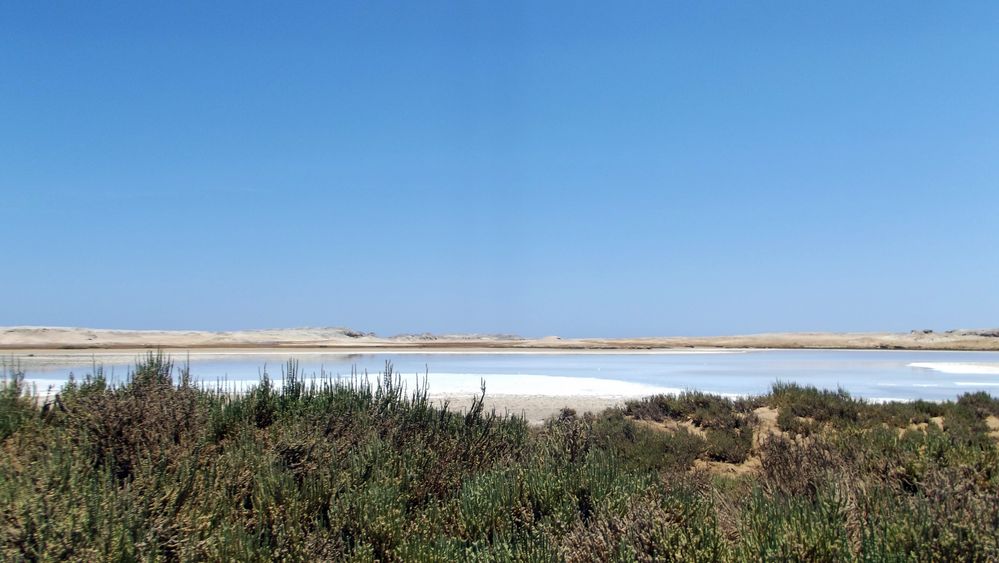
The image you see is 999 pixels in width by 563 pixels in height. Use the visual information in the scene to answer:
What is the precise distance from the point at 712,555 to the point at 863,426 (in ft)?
29.3

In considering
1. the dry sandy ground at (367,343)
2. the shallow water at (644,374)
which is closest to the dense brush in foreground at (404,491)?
the shallow water at (644,374)

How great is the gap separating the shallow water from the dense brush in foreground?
22.7 ft

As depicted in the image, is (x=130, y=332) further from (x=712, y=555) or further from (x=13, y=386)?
(x=712, y=555)

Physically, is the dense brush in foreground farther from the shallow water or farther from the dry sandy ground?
the dry sandy ground

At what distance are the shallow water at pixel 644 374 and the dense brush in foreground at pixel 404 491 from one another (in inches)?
273

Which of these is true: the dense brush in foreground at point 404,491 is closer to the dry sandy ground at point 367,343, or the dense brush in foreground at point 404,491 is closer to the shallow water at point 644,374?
the shallow water at point 644,374

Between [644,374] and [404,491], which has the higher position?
[404,491]

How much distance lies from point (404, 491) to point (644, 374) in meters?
19.9

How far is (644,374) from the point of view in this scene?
79.0 feet

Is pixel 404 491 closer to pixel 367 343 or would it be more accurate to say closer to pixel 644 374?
pixel 644 374

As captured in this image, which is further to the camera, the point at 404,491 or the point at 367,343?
the point at 367,343

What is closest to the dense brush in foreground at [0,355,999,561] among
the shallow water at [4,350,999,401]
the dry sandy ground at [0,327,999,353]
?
the shallow water at [4,350,999,401]

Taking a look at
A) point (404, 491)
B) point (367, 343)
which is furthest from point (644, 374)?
point (367, 343)

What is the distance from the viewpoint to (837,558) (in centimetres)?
363
